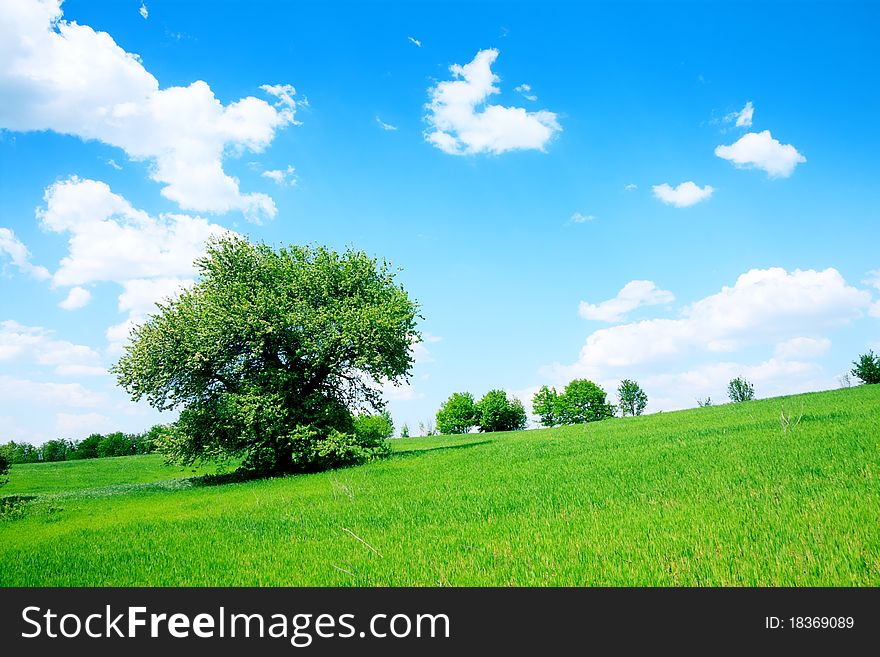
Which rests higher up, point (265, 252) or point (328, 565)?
point (265, 252)

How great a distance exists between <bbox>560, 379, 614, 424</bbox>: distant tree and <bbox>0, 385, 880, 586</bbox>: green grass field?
111 meters

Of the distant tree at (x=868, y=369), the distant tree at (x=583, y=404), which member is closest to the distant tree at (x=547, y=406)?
the distant tree at (x=583, y=404)

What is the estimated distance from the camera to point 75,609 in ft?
21.6

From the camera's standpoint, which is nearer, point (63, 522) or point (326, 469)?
point (63, 522)

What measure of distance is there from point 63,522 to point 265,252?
19308 millimetres

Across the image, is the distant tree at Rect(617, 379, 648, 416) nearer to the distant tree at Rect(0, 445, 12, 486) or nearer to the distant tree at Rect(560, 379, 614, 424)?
the distant tree at Rect(560, 379, 614, 424)

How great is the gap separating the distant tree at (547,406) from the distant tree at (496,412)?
6.20m

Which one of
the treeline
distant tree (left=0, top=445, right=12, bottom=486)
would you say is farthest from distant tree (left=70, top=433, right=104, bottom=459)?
distant tree (left=0, top=445, right=12, bottom=486)

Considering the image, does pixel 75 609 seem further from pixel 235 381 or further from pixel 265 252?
pixel 265 252

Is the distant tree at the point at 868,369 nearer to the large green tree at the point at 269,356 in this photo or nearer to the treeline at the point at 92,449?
the large green tree at the point at 269,356

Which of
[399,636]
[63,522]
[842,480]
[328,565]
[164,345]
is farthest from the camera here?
[164,345]

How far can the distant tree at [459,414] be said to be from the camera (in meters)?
130

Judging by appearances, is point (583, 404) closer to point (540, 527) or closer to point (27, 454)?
point (540, 527)

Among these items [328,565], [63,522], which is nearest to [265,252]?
[63,522]
